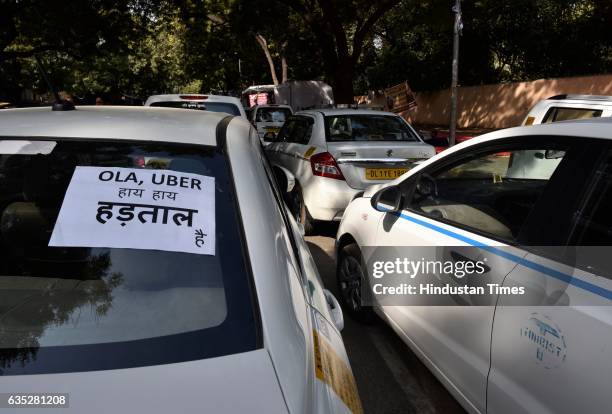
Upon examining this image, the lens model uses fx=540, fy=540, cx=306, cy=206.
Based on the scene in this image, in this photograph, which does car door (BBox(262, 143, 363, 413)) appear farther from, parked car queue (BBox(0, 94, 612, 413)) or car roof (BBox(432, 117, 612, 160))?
car roof (BBox(432, 117, 612, 160))

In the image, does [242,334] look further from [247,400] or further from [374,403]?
[374,403]

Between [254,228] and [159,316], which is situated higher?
[254,228]

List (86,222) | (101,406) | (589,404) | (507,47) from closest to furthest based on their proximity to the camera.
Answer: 1. (101,406)
2. (86,222)
3. (589,404)
4. (507,47)

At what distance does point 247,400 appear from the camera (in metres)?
1.14

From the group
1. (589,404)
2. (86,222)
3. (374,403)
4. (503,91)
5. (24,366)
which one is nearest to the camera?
(24,366)

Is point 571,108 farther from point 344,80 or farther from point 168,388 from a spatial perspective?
point 344,80

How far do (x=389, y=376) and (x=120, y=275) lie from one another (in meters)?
2.24

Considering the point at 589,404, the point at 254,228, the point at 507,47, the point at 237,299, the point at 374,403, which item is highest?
the point at 507,47

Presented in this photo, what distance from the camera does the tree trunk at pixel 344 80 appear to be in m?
15.9

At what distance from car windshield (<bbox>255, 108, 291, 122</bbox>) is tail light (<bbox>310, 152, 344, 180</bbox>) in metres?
9.06

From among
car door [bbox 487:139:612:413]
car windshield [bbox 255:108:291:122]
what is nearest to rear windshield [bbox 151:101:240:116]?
car door [bbox 487:139:612:413]

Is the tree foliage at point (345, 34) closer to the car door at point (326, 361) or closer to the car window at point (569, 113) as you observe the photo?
the car window at point (569, 113)

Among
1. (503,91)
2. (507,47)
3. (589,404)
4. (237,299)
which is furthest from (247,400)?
(507,47)

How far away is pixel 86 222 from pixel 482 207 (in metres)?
2.32
